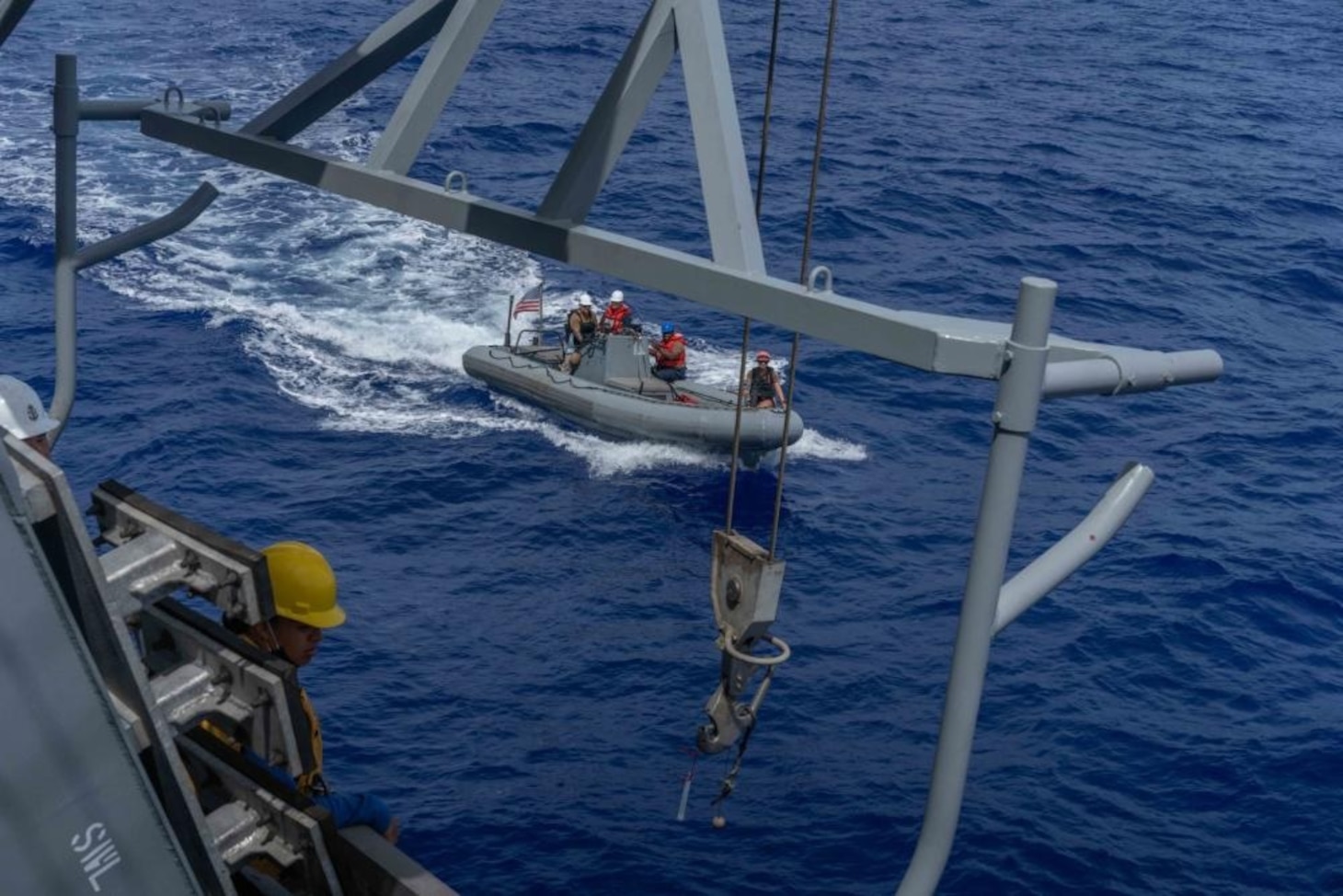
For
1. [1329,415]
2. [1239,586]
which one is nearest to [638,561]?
[1239,586]

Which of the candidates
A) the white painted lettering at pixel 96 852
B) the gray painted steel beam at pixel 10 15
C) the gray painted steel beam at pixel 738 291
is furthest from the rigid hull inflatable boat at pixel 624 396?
the white painted lettering at pixel 96 852

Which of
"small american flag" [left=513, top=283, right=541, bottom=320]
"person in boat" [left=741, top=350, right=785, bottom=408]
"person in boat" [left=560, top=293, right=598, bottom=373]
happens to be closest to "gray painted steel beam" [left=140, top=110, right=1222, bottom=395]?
"person in boat" [left=741, top=350, right=785, bottom=408]

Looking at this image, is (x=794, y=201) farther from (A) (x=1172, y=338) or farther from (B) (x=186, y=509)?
(B) (x=186, y=509)

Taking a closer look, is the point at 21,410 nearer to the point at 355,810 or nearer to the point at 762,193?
the point at 355,810

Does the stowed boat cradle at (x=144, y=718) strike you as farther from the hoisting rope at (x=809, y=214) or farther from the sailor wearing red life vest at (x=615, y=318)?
the sailor wearing red life vest at (x=615, y=318)

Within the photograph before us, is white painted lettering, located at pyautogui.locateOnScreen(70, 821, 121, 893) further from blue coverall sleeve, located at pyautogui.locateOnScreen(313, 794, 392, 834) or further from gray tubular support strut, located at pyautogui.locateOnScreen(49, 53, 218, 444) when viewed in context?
gray tubular support strut, located at pyautogui.locateOnScreen(49, 53, 218, 444)

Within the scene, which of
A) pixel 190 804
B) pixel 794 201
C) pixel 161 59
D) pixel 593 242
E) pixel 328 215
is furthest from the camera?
pixel 161 59

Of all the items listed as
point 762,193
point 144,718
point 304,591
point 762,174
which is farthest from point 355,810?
point 762,193
